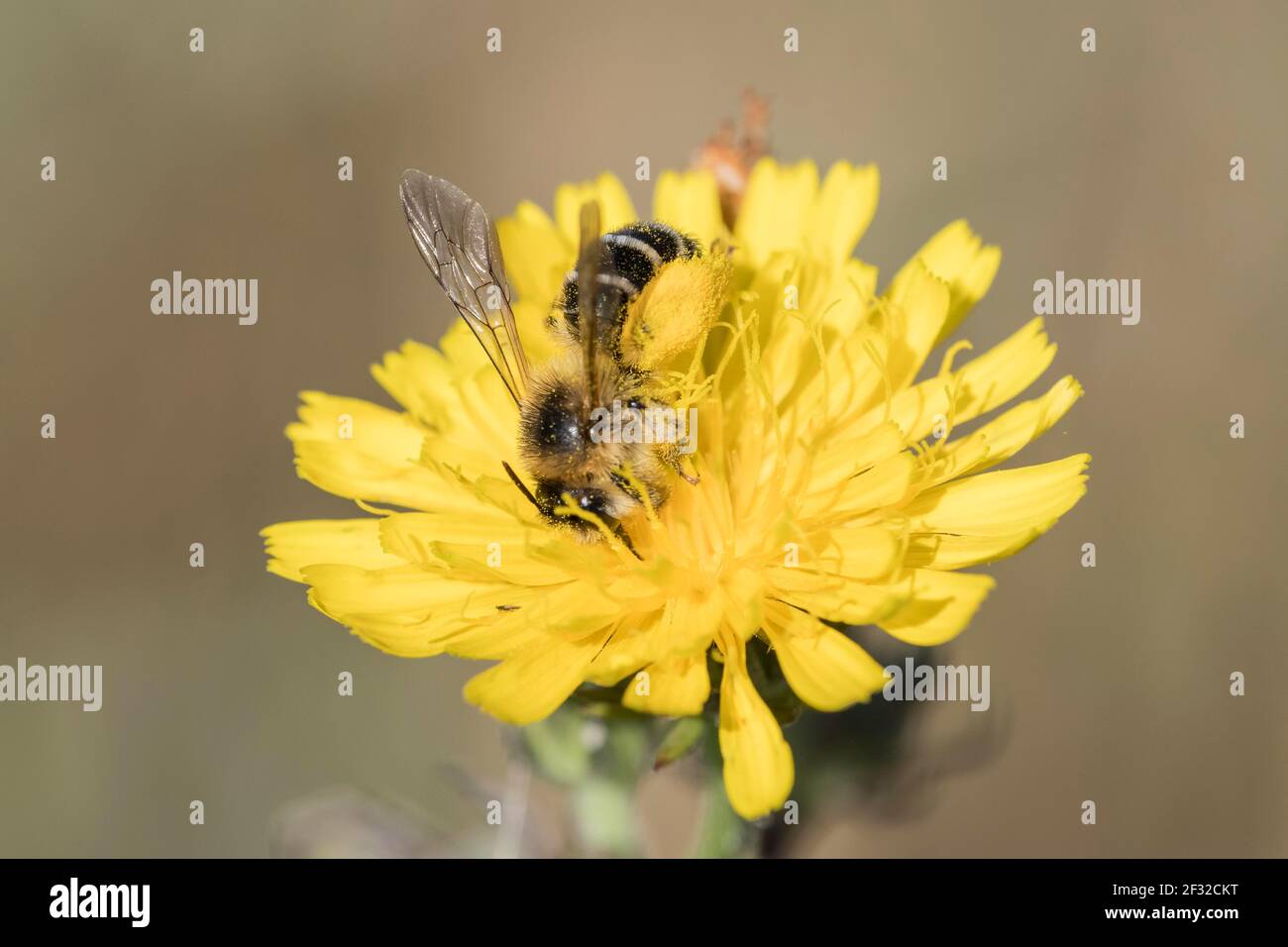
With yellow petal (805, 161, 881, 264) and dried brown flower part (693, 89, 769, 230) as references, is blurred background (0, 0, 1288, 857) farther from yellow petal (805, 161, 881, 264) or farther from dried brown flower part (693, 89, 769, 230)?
yellow petal (805, 161, 881, 264)

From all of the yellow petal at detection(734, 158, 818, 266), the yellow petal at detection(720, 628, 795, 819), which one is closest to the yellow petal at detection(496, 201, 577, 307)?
the yellow petal at detection(734, 158, 818, 266)

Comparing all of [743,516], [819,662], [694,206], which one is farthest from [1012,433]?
[694,206]

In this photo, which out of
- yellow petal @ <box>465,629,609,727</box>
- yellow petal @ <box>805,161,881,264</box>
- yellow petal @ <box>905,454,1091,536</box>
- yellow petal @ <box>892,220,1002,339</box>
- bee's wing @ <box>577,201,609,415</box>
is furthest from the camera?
yellow petal @ <box>805,161,881,264</box>

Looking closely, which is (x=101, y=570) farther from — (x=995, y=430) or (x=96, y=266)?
(x=995, y=430)

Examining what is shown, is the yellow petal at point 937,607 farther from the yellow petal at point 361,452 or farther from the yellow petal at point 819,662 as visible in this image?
the yellow petal at point 361,452

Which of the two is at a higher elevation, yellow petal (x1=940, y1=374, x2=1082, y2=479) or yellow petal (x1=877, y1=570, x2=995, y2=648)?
yellow petal (x1=940, y1=374, x2=1082, y2=479)

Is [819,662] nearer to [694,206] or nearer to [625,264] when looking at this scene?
[625,264]
